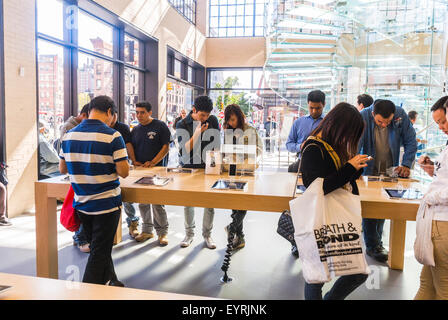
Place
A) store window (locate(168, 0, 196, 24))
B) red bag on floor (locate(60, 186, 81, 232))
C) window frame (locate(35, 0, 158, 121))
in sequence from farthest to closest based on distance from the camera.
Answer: store window (locate(168, 0, 196, 24)), window frame (locate(35, 0, 158, 121)), red bag on floor (locate(60, 186, 81, 232))

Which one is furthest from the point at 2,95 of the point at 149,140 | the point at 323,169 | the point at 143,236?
the point at 323,169

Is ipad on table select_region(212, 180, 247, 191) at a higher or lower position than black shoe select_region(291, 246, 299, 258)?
higher

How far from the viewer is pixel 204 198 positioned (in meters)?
2.43

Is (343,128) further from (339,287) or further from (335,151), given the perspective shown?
(339,287)

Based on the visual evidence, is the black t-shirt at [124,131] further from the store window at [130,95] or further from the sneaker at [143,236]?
the store window at [130,95]

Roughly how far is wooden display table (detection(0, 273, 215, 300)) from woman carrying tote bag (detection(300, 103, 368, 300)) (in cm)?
94

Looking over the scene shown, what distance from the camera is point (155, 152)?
3814mm

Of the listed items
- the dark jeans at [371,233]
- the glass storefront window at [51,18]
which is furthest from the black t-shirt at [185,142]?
the glass storefront window at [51,18]

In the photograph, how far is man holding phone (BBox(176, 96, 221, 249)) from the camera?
328 centimetres

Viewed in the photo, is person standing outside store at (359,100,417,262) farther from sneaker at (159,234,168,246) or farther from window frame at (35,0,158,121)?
window frame at (35,0,158,121)

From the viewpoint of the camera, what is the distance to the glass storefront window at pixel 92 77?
5860 mm

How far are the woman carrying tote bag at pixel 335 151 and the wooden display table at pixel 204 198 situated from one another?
0.54 m

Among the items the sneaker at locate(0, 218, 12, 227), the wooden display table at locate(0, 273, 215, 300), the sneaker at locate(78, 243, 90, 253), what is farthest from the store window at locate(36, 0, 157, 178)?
the wooden display table at locate(0, 273, 215, 300)

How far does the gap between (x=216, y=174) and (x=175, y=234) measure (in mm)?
1321
